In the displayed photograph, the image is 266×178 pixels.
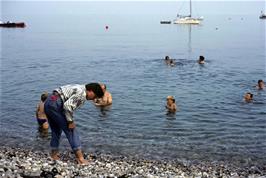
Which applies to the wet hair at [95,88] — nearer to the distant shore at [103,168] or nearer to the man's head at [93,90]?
the man's head at [93,90]

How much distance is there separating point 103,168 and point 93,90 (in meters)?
2.90

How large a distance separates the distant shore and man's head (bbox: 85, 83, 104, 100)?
2.05 m

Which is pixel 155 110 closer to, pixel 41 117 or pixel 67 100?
pixel 41 117

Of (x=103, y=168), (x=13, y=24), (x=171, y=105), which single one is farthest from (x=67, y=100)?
(x=13, y=24)

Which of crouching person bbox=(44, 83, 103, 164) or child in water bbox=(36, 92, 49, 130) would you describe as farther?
child in water bbox=(36, 92, 49, 130)

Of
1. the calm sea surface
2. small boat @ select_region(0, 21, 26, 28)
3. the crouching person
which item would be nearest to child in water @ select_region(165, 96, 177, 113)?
the calm sea surface

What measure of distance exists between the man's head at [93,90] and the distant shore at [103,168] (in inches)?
80.8

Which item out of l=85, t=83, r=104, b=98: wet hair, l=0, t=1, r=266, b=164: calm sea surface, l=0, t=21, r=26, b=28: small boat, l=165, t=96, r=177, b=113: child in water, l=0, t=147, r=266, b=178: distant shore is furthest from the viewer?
l=0, t=21, r=26, b=28: small boat

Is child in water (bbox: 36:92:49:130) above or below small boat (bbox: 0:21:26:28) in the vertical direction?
below

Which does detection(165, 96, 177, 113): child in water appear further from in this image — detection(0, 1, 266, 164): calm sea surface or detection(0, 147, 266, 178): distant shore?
detection(0, 147, 266, 178): distant shore

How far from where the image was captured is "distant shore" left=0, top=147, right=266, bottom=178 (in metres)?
10.3

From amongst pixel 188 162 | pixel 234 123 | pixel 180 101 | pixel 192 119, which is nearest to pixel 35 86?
pixel 180 101

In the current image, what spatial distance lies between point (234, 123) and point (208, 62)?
25023mm

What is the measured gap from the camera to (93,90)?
1009 centimetres
